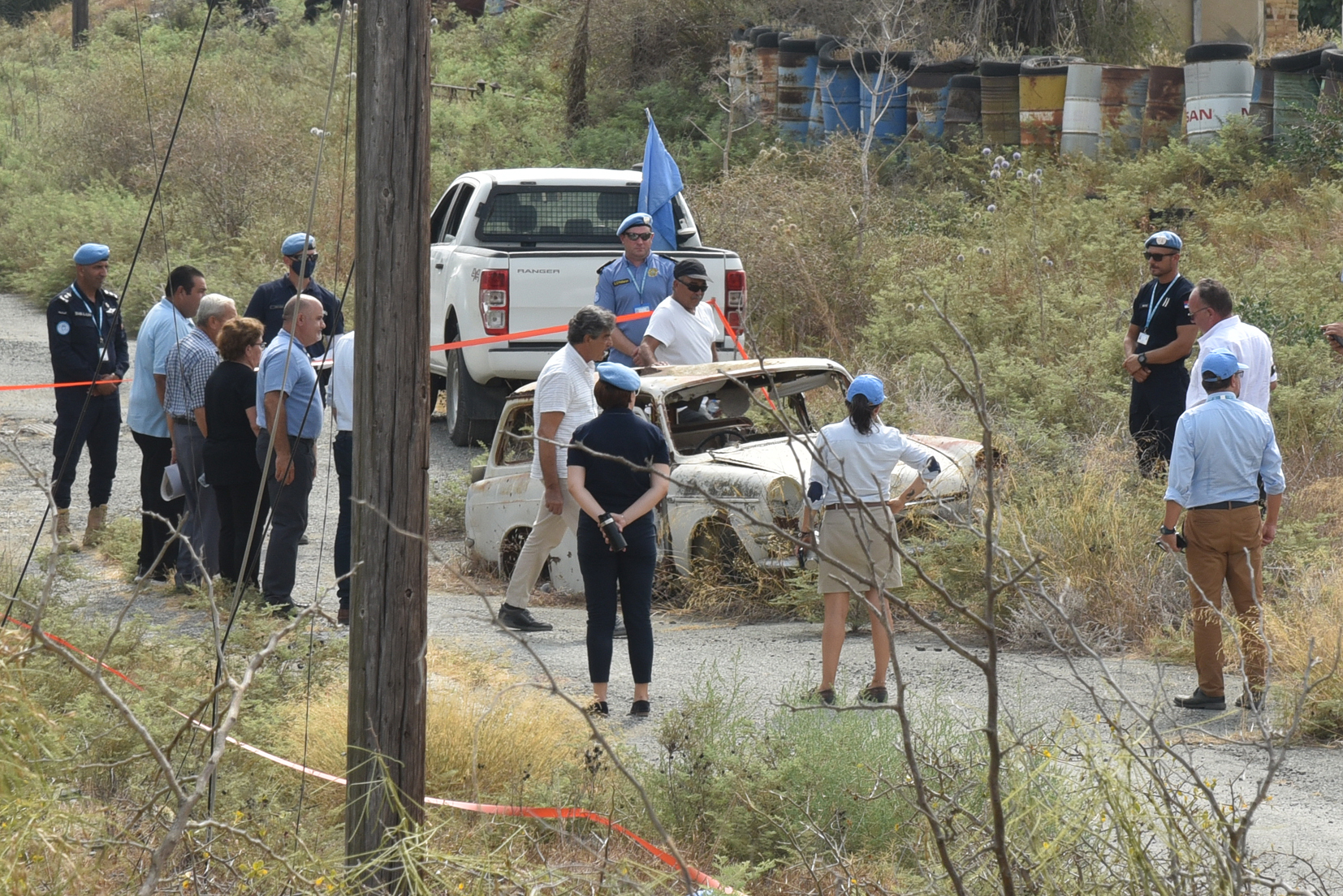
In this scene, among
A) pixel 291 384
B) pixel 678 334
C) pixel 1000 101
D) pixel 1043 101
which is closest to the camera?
pixel 291 384

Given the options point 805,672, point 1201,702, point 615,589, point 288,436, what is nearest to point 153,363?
point 288,436

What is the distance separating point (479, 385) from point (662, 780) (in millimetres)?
7250

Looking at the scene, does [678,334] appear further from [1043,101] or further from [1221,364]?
[1043,101]

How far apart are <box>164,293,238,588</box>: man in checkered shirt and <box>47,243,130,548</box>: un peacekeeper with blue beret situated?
881 millimetres

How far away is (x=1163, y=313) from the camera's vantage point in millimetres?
8633

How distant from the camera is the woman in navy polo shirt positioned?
6.24 meters

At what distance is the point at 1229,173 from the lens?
611 inches

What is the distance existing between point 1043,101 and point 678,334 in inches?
400

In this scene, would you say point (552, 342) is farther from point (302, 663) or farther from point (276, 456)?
point (302, 663)

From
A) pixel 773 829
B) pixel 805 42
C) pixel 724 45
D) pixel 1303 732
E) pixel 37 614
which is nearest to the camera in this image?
pixel 37 614

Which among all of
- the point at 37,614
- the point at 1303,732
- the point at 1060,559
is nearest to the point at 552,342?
the point at 1060,559

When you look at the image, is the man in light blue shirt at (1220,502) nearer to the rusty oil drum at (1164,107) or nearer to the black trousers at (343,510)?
the black trousers at (343,510)

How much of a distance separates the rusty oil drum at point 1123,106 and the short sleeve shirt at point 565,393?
37.7 feet

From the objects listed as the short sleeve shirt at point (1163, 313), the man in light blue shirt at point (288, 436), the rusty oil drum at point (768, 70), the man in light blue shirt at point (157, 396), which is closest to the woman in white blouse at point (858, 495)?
the man in light blue shirt at point (288, 436)
